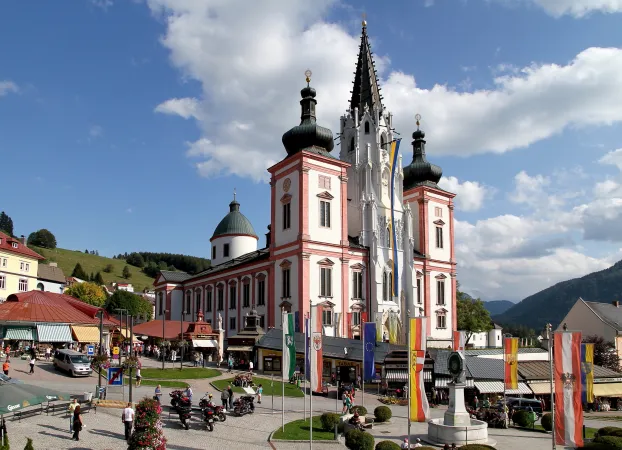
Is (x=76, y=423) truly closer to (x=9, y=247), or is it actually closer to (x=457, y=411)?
(x=457, y=411)

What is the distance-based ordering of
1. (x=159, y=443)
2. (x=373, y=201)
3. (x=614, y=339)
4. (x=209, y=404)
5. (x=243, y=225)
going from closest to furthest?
1. (x=159, y=443)
2. (x=209, y=404)
3. (x=373, y=201)
4. (x=614, y=339)
5. (x=243, y=225)

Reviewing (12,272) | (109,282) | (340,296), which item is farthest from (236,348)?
(109,282)

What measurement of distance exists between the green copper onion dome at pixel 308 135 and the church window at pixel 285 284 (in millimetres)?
12021

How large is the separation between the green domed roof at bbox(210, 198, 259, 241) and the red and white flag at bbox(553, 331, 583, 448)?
68.5 meters

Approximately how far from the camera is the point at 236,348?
159 feet

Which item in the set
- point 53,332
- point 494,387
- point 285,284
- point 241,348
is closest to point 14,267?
point 53,332

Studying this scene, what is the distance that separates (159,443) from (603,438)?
15241 mm

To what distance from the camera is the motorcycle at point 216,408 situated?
2486cm

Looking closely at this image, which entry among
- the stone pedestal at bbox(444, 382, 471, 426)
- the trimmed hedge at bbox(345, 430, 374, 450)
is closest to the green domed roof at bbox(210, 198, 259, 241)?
the stone pedestal at bbox(444, 382, 471, 426)

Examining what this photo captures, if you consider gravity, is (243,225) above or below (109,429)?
above

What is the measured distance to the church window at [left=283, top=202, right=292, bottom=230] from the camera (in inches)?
2205

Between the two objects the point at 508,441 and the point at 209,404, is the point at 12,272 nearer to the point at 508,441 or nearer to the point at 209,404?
the point at 209,404

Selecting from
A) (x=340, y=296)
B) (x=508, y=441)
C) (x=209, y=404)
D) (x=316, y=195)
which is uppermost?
(x=316, y=195)

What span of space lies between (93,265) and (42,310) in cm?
14373
